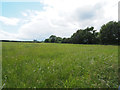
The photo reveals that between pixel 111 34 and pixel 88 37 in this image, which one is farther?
pixel 88 37

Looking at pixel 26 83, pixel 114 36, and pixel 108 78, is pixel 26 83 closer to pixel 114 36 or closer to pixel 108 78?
pixel 108 78

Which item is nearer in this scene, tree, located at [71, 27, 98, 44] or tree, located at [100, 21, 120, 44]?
tree, located at [100, 21, 120, 44]

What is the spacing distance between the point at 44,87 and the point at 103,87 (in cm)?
156

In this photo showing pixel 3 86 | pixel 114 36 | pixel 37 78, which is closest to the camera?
pixel 3 86

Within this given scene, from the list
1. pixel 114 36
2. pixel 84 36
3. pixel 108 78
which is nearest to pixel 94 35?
pixel 84 36

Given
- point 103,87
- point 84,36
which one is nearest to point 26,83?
point 103,87

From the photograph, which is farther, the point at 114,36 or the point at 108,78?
the point at 114,36

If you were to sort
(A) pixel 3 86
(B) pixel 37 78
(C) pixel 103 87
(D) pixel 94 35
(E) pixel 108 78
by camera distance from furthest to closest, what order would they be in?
1. (D) pixel 94 35
2. (E) pixel 108 78
3. (B) pixel 37 78
4. (C) pixel 103 87
5. (A) pixel 3 86

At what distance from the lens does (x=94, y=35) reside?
4331cm

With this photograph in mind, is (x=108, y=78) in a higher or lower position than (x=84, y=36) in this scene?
lower

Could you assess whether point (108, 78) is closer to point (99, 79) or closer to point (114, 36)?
point (99, 79)

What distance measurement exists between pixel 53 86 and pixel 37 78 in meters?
0.57

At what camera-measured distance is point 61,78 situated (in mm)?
2033

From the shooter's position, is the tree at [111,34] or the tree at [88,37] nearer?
the tree at [111,34]
